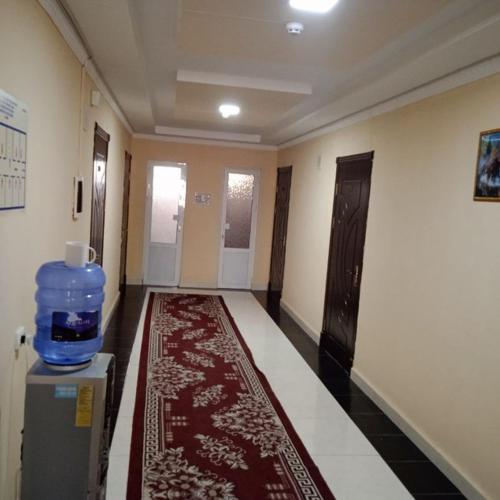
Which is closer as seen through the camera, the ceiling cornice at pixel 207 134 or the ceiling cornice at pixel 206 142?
the ceiling cornice at pixel 207 134

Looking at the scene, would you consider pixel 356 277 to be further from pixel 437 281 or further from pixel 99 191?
pixel 99 191

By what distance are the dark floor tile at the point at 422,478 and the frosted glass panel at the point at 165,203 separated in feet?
19.1

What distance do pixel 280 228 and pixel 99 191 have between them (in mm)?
3807

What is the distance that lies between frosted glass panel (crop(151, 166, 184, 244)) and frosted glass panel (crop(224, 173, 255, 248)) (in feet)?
2.81

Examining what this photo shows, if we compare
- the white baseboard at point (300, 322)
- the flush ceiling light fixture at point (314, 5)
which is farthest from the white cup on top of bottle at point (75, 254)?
the white baseboard at point (300, 322)

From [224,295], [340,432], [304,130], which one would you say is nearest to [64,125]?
[340,432]

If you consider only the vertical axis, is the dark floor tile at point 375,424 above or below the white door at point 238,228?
below

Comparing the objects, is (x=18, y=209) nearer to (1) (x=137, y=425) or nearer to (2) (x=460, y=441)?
(1) (x=137, y=425)

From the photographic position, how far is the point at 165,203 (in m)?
8.13

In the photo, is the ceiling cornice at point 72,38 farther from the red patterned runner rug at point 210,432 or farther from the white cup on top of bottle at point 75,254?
the red patterned runner rug at point 210,432

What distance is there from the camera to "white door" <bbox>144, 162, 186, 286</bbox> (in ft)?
26.5

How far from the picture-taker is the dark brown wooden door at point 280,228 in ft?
24.8

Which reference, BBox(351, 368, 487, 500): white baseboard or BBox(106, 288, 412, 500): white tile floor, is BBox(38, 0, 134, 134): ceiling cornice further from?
BBox(351, 368, 487, 500): white baseboard

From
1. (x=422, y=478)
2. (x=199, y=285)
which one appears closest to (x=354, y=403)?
(x=422, y=478)
